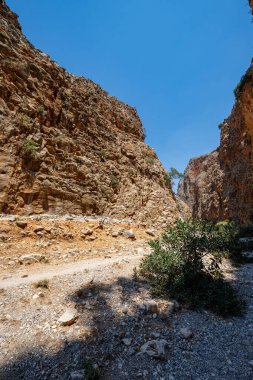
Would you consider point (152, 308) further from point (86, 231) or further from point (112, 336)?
point (86, 231)

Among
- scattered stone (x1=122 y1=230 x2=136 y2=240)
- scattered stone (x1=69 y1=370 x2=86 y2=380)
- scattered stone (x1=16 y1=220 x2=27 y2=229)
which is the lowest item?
scattered stone (x1=69 y1=370 x2=86 y2=380)

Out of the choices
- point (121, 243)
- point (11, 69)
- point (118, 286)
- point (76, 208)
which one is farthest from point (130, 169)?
point (118, 286)

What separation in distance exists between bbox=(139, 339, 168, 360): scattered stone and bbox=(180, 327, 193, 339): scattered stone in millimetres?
364

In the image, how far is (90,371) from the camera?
2.89m

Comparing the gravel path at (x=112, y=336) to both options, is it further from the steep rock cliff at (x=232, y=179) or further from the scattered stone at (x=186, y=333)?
the steep rock cliff at (x=232, y=179)

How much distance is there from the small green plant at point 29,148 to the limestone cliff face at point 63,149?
0.5 inches

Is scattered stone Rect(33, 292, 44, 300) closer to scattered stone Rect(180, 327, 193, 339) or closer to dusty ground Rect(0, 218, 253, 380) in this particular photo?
dusty ground Rect(0, 218, 253, 380)

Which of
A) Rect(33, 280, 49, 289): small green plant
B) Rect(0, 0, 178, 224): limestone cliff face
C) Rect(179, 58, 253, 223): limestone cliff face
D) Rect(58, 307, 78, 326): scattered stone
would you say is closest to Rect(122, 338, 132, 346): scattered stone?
Rect(58, 307, 78, 326): scattered stone

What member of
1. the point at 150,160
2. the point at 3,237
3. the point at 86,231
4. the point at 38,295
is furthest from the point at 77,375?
the point at 150,160

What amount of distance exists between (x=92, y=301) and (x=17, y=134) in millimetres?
9057

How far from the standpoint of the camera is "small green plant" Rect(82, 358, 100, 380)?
2838mm

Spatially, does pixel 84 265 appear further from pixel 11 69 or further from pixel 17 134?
pixel 11 69

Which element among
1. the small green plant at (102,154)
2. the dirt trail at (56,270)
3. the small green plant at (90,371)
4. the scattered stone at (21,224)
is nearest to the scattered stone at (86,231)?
the dirt trail at (56,270)

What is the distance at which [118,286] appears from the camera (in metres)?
5.48
